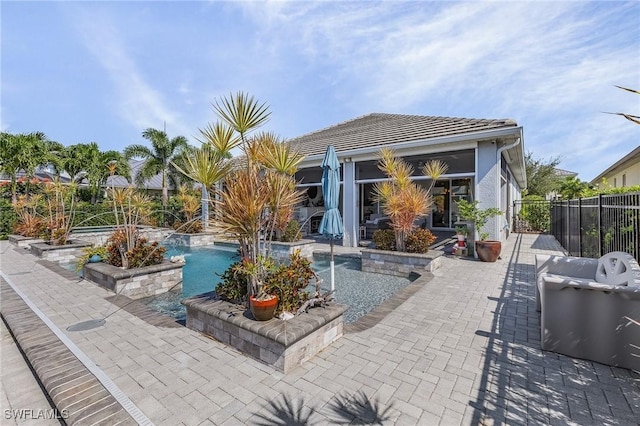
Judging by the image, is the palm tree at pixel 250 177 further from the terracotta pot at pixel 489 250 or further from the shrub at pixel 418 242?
the terracotta pot at pixel 489 250

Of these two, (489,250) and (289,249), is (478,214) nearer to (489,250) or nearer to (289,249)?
(489,250)

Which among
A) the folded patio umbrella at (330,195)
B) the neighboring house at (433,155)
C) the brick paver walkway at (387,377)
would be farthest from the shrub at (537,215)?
the folded patio umbrella at (330,195)

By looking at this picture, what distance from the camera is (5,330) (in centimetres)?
473

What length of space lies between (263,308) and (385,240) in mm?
6175

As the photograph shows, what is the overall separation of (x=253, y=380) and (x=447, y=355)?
2395 mm

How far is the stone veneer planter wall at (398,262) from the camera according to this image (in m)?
8.07

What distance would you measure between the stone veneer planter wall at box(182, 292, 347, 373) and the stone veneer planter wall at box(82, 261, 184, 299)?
2.99 meters

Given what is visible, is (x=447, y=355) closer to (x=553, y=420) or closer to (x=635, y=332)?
(x=553, y=420)

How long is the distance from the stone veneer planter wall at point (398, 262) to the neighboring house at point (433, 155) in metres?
2.50

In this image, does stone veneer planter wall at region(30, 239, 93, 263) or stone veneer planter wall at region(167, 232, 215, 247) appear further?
stone veneer planter wall at region(167, 232, 215, 247)

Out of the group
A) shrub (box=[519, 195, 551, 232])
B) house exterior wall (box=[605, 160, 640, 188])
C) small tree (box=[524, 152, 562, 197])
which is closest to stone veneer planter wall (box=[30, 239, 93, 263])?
shrub (box=[519, 195, 551, 232])

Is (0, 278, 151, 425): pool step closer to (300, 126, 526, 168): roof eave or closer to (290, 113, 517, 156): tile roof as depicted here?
(290, 113, 517, 156): tile roof

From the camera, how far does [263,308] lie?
143 inches

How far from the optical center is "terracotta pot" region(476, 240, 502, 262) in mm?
8984
